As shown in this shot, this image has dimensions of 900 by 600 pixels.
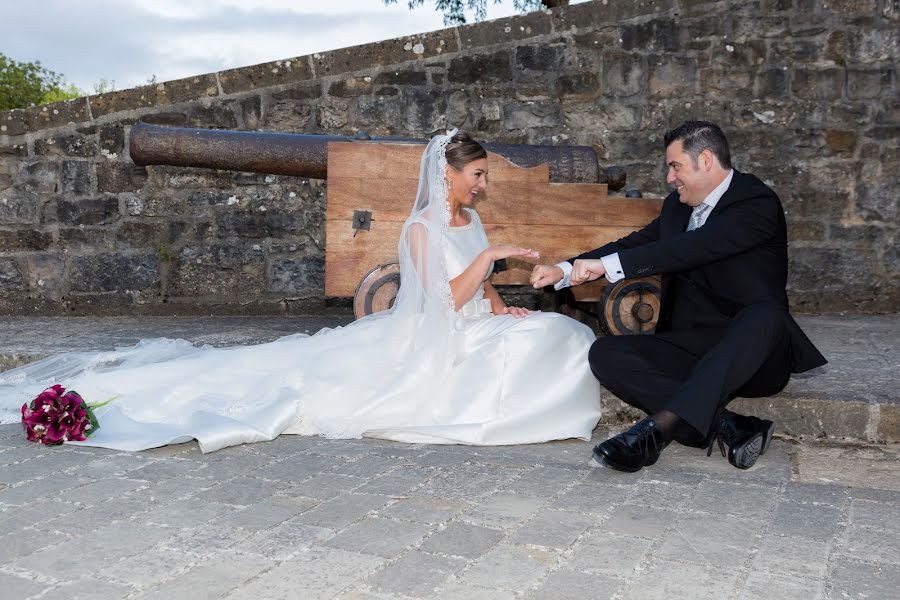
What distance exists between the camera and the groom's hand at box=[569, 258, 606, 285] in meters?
3.75

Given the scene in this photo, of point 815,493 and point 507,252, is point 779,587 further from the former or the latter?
point 507,252

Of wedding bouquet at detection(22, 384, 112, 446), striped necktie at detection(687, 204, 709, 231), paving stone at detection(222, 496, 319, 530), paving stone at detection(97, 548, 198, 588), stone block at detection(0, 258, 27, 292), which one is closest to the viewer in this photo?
paving stone at detection(97, 548, 198, 588)

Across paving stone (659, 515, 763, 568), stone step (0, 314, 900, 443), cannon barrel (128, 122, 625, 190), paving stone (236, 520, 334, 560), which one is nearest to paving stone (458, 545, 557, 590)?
paving stone (659, 515, 763, 568)

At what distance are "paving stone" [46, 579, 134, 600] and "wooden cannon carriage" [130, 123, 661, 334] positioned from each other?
2.68 m

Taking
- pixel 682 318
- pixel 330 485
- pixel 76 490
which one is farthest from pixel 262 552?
pixel 682 318

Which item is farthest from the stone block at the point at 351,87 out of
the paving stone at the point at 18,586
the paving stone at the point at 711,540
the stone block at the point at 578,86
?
the paving stone at the point at 18,586

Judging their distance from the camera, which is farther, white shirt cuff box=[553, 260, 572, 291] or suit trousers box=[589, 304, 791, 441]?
white shirt cuff box=[553, 260, 572, 291]

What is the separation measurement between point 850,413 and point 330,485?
7.03 ft

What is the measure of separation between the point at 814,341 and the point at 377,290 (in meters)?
2.58

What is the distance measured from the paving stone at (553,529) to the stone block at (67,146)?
5.14 m

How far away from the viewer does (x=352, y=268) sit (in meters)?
4.81

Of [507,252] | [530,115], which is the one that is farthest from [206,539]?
[530,115]

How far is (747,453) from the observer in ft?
10.4

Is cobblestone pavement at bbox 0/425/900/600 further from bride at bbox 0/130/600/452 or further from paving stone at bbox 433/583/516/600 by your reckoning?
bride at bbox 0/130/600/452
